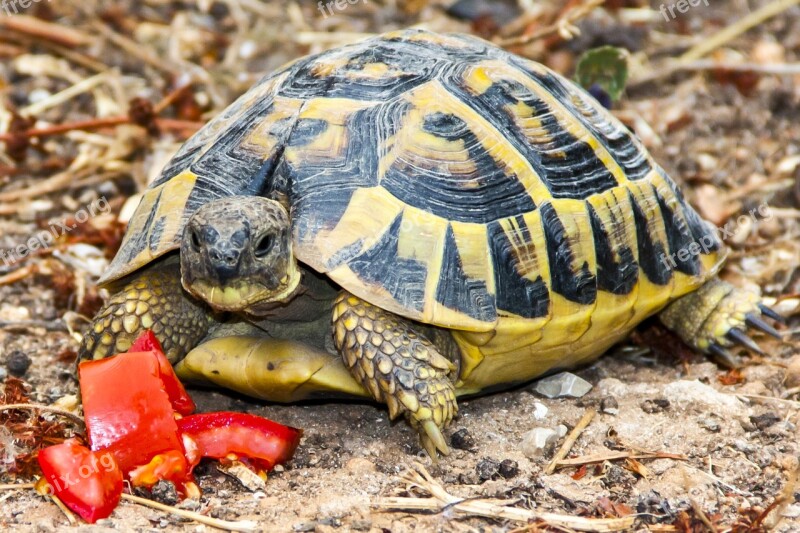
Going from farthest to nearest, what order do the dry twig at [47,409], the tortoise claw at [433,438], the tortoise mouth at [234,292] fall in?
1. the tortoise claw at [433,438]
2. the dry twig at [47,409]
3. the tortoise mouth at [234,292]

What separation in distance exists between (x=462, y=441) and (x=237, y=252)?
1139mm

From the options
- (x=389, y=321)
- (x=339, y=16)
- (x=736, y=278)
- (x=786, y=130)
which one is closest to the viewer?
(x=389, y=321)

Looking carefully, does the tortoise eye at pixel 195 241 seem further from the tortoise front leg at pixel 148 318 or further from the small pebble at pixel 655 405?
the small pebble at pixel 655 405

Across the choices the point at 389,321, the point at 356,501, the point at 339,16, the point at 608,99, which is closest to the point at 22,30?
the point at 339,16

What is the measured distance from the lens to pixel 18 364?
4.12 metres

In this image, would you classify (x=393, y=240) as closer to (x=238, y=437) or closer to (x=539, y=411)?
(x=238, y=437)

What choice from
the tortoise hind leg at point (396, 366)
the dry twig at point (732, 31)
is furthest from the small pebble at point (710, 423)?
the dry twig at point (732, 31)

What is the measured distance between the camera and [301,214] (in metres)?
3.51

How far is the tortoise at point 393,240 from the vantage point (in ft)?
11.3

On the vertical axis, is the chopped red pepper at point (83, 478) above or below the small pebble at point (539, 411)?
above

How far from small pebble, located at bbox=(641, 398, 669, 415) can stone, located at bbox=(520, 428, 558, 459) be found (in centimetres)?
47

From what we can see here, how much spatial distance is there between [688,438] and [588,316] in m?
0.60

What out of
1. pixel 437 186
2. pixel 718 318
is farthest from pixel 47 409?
pixel 718 318

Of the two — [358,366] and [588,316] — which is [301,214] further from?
[588,316]
